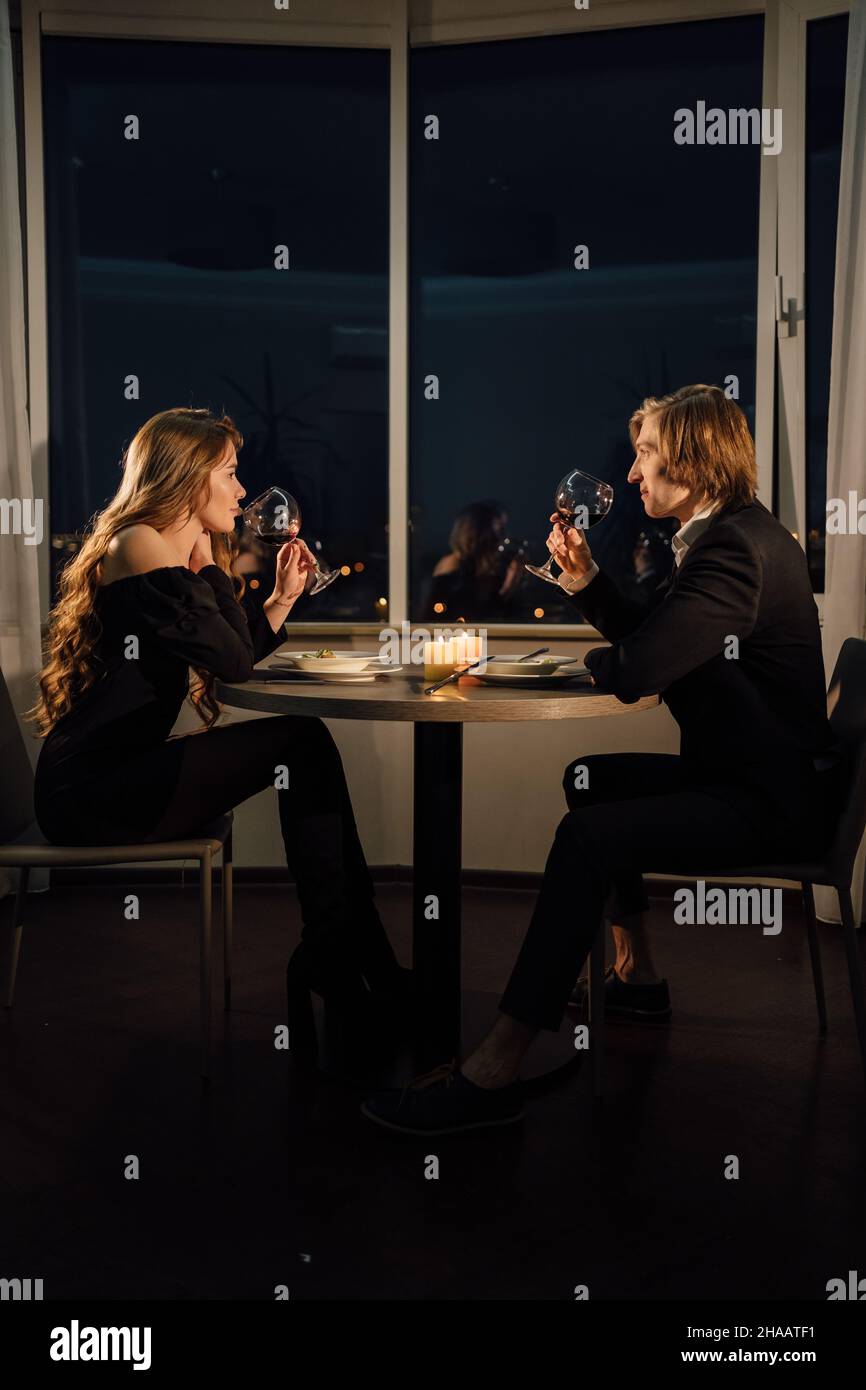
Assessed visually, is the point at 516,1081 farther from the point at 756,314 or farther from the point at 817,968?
the point at 756,314

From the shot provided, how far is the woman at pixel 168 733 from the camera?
2219 millimetres

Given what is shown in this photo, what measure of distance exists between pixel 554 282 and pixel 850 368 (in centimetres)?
111

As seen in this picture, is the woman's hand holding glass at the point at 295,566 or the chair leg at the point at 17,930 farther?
the chair leg at the point at 17,930

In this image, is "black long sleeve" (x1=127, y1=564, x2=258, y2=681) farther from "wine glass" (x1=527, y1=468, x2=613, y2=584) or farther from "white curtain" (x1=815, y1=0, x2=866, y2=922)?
"white curtain" (x1=815, y1=0, x2=866, y2=922)

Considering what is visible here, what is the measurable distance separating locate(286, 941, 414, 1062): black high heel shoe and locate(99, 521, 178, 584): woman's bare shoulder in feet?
2.56

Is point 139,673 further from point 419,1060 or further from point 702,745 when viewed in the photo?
point 702,745

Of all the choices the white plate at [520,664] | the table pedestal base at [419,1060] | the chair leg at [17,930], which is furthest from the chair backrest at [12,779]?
the white plate at [520,664]

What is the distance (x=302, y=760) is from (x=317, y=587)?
1.10ft

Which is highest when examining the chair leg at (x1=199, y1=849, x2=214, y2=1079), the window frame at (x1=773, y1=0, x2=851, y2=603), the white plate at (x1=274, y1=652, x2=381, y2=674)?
the window frame at (x1=773, y1=0, x2=851, y2=603)

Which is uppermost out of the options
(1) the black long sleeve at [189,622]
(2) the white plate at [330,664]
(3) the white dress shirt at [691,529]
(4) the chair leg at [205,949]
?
(3) the white dress shirt at [691,529]

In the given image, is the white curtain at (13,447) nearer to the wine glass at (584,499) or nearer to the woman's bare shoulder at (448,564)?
the woman's bare shoulder at (448,564)

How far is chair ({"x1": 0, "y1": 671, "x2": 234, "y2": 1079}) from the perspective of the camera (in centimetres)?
220

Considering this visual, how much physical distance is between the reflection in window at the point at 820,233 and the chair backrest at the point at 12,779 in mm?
2358

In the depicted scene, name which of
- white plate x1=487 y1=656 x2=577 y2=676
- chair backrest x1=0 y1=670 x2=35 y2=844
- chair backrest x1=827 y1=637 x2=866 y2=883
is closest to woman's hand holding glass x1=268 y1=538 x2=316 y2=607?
white plate x1=487 y1=656 x2=577 y2=676
